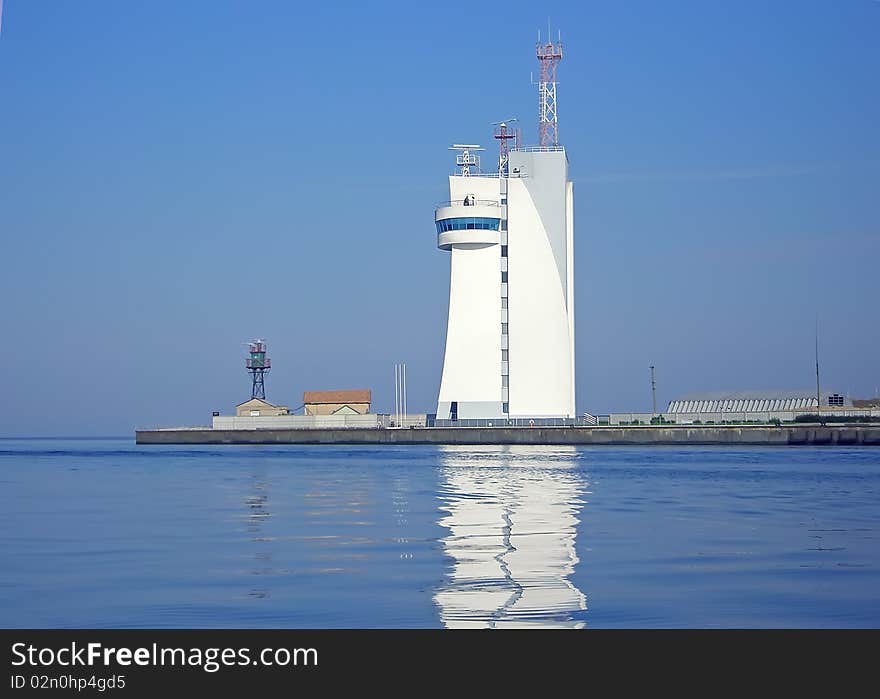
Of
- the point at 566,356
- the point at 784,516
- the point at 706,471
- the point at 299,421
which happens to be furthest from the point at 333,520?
the point at 299,421

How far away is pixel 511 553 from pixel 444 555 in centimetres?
90

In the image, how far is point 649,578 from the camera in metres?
12.8

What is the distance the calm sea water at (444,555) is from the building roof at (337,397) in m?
54.1

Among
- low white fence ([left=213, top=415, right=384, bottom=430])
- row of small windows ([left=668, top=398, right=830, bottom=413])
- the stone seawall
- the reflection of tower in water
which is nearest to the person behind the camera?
the reflection of tower in water

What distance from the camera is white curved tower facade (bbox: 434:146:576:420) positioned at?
69500 mm

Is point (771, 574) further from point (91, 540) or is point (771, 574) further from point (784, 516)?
point (91, 540)

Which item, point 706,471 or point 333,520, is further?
point 706,471

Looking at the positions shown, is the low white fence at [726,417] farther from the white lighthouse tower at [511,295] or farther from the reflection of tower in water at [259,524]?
the reflection of tower in water at [259,524]

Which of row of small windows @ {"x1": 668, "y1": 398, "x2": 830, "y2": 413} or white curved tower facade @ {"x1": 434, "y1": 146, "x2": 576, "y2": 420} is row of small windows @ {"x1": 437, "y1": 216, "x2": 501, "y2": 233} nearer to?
white curved tower facade @ {"x1": 434, "y1": 146, "x2": 576, "y2": 420}

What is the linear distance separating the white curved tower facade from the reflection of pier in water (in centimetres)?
3695

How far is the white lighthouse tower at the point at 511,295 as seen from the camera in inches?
2736

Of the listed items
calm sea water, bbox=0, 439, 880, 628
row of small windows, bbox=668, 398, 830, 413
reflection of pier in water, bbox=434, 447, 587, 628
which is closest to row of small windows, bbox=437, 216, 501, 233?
row of small windows, bbox=668, 398, 830, 413

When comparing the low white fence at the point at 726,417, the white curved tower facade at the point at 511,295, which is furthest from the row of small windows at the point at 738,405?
the white curved tower facade at the point at 511,295
